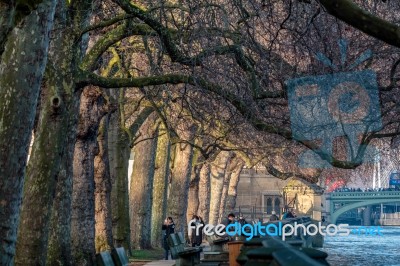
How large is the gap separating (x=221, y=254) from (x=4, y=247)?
13.2 metres

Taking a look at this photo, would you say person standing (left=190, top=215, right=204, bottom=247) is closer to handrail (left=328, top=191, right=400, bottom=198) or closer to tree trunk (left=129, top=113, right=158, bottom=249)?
tree trunk (left=129, top=113, right=158, bottom=249)

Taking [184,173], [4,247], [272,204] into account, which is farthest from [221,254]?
[272,204]

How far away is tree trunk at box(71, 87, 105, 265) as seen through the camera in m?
24.7

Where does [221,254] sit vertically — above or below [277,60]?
below

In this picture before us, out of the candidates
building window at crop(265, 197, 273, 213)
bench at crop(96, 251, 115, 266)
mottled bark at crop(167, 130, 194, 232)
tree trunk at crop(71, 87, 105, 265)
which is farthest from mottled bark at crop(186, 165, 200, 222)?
building window at crop(265, 197, 273, 213)

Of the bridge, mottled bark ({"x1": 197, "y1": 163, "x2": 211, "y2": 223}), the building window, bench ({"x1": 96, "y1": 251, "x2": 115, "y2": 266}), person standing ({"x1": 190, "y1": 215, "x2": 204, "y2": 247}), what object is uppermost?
the bridge

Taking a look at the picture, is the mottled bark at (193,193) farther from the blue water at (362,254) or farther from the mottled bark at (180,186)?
the mottled bark at (180,186)

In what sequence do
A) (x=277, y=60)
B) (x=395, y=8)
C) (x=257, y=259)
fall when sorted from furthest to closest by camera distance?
1. (x=277, y=60)
2. (x=395, y=8)
3. (x=257, y=259)

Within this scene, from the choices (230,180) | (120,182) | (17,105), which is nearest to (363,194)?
(230,180)

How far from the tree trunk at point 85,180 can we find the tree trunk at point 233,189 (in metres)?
42.6

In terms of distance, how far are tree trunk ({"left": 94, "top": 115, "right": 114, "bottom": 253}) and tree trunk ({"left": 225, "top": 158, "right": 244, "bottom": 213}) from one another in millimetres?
37044

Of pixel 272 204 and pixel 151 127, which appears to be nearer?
pixel 151 127

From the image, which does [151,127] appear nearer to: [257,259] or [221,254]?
[221,254]

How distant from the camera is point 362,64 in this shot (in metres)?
27.3
